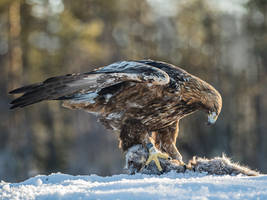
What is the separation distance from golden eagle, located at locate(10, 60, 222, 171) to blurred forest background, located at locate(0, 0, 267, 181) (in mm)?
13136

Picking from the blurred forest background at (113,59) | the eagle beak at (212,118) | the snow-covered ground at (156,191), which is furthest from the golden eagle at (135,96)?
the blurred forest background at (113,59)

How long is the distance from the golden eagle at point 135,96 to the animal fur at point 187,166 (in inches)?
3.2

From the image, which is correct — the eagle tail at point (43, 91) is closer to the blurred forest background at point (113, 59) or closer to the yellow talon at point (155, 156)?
the yellow talon at point (155, 156)

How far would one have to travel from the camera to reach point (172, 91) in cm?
484

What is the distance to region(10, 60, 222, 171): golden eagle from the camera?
4430 millimetres

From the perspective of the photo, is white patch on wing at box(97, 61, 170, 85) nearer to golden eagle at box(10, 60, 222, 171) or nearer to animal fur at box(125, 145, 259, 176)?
golden eagle at box(10, 60, 222, 171)

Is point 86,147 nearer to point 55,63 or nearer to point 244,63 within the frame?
point 55,63

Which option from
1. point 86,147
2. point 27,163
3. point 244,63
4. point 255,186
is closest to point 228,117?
point 244,63

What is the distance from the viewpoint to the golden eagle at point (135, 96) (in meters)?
4.43

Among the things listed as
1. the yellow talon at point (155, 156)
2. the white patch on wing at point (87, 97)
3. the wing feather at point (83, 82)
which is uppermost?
the wing feather at point (83, 82)

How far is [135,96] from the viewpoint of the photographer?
15.6 feet

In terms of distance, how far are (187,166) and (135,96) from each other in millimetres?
Answer: 1072

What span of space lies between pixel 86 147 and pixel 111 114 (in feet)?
59.1

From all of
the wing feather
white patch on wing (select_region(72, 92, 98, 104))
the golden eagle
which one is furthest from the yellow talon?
white patch on wing (select_region(72, 92, 98, 104))
